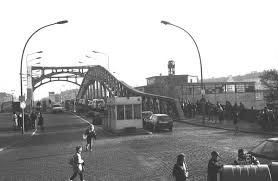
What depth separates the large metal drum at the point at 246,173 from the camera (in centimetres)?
870

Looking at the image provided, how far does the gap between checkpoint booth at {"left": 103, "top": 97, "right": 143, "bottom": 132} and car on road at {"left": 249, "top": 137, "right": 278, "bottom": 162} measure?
21.7 metres

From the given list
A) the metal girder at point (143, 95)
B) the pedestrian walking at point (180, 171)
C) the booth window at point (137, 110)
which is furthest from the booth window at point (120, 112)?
the pedestrian walking at point (180, 171)

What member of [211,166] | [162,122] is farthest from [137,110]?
[211,166]

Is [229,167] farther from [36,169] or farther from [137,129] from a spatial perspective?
[137,129]

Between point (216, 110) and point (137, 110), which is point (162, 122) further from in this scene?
point (216, 110)

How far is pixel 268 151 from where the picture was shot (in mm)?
11656

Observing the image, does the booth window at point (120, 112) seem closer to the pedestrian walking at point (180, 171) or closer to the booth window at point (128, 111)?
the booth window at point (128, 111)

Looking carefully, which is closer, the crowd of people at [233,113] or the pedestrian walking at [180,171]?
the pedestrian walking at [180,171]

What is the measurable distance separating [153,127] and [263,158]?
24.3 metres

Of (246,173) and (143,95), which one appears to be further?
(143,95)

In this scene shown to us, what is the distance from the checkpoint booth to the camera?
109ft

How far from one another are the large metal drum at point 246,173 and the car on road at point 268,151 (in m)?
2.75

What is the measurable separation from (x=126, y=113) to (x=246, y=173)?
2484 cm

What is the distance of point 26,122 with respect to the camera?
4056 cm
